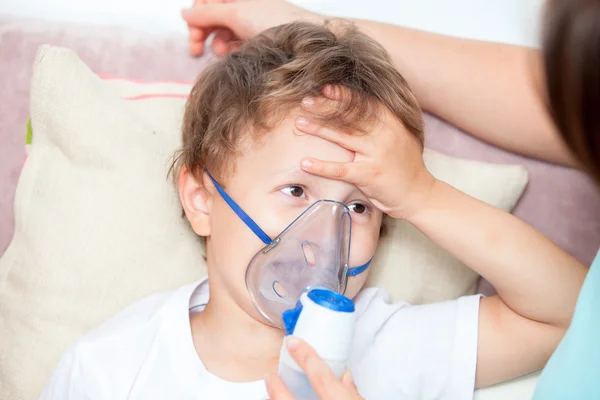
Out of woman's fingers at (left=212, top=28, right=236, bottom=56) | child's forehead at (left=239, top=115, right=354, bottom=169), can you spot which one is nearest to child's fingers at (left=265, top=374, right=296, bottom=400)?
child's forehead at (left=239, top=115, right=354, bottom=169)

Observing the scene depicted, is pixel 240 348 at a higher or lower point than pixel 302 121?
lower

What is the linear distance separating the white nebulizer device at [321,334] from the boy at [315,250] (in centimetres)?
19

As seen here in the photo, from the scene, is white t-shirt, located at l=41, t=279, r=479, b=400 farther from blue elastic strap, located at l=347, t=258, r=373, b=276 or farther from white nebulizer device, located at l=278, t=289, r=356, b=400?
white nebulizer device, located at l=278, t=289, r=356, b=400

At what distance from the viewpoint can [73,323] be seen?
1545 millimetres

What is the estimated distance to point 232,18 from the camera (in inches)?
71.7

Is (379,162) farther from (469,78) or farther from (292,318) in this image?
(469,78)

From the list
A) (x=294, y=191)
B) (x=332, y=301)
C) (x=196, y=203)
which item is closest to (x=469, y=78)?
(x=294, y=191)

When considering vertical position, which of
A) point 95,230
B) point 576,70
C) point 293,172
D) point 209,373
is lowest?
point 209,373

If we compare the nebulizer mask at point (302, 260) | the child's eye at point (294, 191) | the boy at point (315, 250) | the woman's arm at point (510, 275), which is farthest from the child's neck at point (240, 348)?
the woman's arm at point (510, 275)

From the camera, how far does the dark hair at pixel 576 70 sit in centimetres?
75

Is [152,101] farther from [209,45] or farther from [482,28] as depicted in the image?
[482,28]

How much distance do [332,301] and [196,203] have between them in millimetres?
527

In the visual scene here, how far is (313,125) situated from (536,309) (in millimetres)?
584

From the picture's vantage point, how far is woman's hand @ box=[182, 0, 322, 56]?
1.79 m
